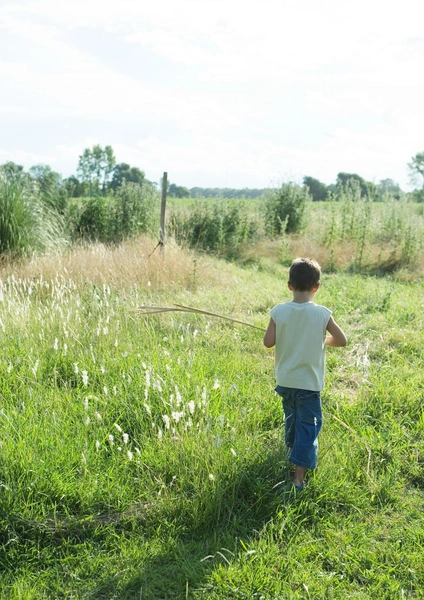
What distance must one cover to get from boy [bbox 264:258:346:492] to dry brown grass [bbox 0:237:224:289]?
4457 mm

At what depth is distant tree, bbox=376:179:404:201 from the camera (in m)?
13.5

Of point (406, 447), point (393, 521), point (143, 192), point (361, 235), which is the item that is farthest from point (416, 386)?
point (143, 192)

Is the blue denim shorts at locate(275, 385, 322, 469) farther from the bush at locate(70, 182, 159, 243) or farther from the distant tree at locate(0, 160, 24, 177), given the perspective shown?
the bush at locate(70, 182, 159, 243)

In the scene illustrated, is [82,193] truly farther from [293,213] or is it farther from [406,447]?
[406,447]

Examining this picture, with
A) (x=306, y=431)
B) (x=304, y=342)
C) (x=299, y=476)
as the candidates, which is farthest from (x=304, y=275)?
(x=299, y=476)

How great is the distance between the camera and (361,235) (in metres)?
11.8

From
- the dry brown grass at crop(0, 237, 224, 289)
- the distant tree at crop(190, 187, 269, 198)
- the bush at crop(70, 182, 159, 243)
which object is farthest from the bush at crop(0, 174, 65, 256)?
the distant tree at crop(190, 187, 269, 198)

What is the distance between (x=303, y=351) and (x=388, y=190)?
1192 centimetres

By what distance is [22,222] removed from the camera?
10023mm

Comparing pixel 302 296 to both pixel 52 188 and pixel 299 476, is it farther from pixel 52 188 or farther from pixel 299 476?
pixel 52 188

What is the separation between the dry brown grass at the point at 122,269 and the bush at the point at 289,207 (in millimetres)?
5651

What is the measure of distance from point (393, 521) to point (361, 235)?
30.7ft

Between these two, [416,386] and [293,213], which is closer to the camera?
[416,386]

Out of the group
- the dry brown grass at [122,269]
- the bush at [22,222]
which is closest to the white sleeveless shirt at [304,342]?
the dry brown grass at [122,269]
